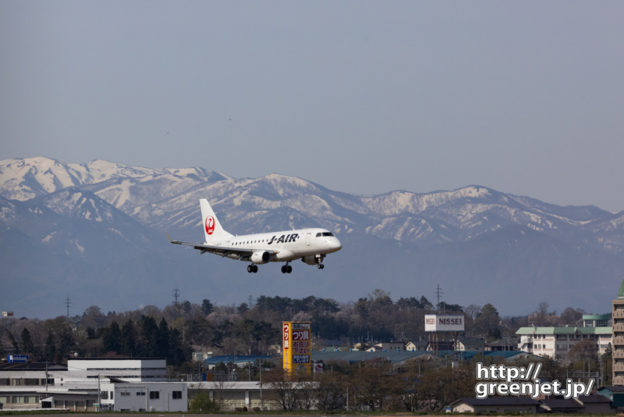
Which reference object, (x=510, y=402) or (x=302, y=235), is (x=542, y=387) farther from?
(x=302, y=235)

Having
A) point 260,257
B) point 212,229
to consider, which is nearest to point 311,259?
point 260,257

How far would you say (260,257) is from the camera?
142 m

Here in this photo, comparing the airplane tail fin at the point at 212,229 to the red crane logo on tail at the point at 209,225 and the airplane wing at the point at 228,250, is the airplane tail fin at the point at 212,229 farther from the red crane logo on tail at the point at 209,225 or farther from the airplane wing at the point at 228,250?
the airplane wing at the point at 228,250

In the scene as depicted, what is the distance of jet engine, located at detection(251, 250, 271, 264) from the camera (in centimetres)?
14138

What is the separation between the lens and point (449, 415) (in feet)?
472

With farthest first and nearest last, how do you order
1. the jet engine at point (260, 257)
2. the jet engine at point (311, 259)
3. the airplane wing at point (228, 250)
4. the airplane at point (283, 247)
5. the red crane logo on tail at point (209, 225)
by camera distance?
the red crane logo on tail at point (209, 225), the airplane wing at point (228, 250), the jet engine at point (260, 257), the jet engine at point (311, 259), the airplane at point (283, 247)

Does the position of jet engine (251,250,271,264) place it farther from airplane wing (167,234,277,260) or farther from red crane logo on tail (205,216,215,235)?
red crane logo on tail (205,216,215,235)

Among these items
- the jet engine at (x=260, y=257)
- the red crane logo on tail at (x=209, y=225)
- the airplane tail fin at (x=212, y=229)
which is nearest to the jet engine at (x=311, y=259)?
the jet engine at (x=260, y=257)

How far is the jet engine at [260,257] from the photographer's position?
141 m

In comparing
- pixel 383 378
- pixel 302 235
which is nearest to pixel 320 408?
pixel 383 378

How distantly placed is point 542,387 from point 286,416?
141ft

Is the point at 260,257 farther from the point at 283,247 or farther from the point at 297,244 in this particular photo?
the point at 297,244

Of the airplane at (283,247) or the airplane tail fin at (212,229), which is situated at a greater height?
the airplane tail fin at (212,229)

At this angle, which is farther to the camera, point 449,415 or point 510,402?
point 510,402
